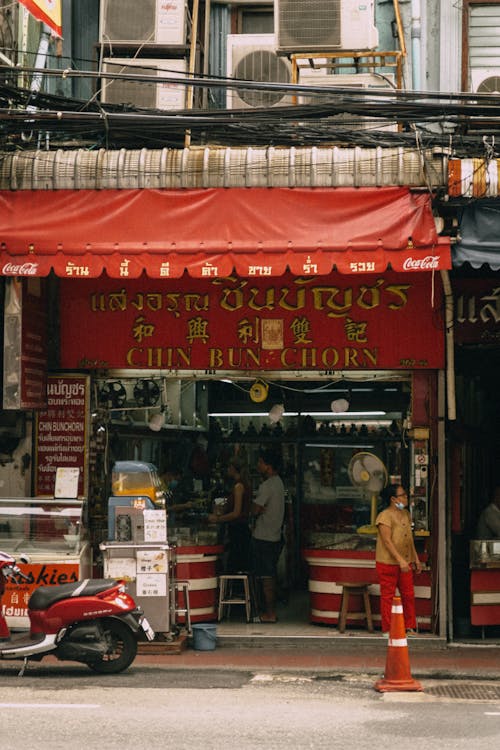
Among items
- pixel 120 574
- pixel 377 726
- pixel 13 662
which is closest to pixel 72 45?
pixel 120 574

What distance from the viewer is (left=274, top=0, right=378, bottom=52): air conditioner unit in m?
13.0

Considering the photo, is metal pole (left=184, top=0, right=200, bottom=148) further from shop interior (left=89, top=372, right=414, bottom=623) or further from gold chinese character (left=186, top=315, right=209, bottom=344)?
shop interior (left=89, top=372, right=414, bottom=623)

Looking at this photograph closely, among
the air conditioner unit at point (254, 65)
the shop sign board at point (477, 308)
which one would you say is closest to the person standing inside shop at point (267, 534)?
the shop sign board at point (477, 308)

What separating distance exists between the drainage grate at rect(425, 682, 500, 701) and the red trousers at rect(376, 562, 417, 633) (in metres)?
1.63

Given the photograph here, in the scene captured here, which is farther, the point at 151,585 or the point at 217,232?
the point at 151,585

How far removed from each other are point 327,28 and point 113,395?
494 centimetres

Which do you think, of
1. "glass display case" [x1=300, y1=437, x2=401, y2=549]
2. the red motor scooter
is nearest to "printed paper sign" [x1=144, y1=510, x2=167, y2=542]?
the red motor scooter

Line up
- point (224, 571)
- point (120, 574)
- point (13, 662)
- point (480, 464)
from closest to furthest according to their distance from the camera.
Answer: point (13, 662), point (120, 574), point (224, 571), point (480, 464)

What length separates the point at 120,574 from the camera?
41.3 ft

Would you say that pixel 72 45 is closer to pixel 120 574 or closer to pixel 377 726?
pixel 120 574

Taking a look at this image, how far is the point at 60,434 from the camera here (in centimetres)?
1409

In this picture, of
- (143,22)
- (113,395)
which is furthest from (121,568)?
(143,22)

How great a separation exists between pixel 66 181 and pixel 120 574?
13.8ft

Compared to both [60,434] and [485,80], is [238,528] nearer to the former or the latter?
[60,434]
